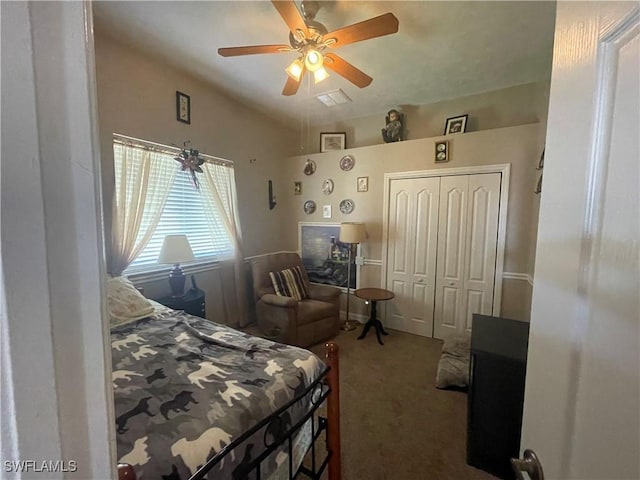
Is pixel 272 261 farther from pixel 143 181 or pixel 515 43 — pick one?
pixel 515 43

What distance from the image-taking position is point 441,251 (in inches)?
129

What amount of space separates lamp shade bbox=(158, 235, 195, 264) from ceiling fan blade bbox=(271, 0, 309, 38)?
199 cm

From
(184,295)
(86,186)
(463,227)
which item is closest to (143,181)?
(184,295)

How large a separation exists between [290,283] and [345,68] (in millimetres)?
2454

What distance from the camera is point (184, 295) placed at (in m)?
2.72

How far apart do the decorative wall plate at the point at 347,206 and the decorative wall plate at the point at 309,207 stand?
18.3 inches

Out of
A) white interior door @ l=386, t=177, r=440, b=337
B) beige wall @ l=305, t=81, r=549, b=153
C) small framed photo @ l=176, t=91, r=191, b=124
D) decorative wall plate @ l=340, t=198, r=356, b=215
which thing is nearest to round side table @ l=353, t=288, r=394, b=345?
white interior door @ l=386, t=177, r=440, b=337

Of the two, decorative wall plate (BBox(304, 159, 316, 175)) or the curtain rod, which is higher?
decorative wall plate (BBox(304, 159, 316, 175))

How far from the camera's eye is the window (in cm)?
256

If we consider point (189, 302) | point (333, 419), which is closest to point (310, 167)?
point (189, 302)

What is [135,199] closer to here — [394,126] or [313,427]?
[313,427]

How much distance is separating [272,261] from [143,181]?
5.51ft

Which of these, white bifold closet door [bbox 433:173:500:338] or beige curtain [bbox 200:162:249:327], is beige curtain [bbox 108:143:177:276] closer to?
beige curtain [bbox 200:162:249:327]

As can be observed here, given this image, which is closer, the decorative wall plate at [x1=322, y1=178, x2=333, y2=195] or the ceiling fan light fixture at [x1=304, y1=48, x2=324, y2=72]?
the ceiling fan light fixture at [x1=304, y1=48, x2=324, y2=72]
